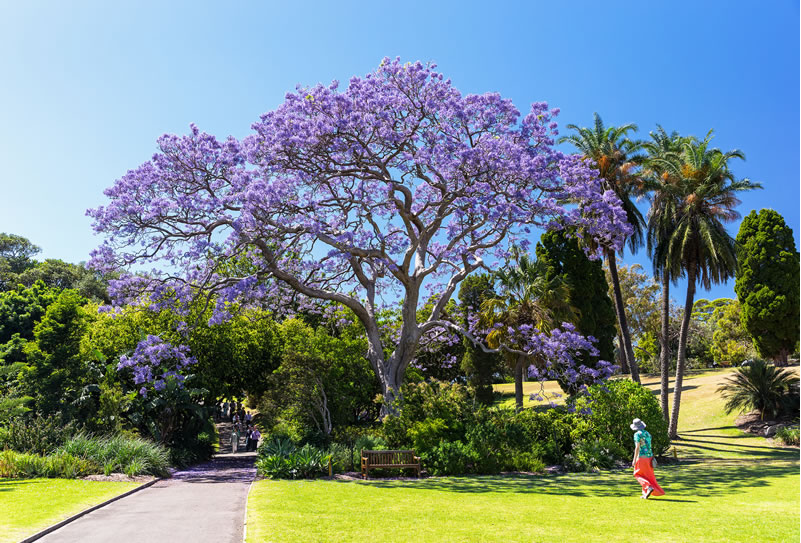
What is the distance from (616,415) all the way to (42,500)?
16.0m

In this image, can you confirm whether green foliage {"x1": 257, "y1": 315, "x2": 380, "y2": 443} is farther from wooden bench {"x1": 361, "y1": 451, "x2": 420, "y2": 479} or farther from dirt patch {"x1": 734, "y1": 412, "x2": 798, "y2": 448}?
dirt patch {"x1": 734, "y1": 412, "x2": 798, "y2": 448}

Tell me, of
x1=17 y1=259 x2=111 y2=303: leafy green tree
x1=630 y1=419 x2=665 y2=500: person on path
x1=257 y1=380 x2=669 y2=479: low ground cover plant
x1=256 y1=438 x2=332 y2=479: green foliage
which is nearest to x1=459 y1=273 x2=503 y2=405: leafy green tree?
x1=257 y1=380 x2=669 y2=479: low ground cover plant

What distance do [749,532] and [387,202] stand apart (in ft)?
48.1

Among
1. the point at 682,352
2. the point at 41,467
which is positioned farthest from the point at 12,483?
the point at 682,352

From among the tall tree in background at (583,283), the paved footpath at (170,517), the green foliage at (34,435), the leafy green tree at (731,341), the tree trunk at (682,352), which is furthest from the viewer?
the leafy green tree at (731,341)

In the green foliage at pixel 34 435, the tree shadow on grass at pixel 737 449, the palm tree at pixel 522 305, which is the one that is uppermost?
the palm tree at pixel 522 305

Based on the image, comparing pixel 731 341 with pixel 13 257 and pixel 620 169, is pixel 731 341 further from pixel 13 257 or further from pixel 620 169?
pixel 13 257

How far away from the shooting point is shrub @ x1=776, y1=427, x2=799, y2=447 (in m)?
24.5

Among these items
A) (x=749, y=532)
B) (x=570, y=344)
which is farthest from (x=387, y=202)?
(x=749, y=532)

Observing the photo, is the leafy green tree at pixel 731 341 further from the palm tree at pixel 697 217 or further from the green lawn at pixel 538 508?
the green lawn at pixel 538 508

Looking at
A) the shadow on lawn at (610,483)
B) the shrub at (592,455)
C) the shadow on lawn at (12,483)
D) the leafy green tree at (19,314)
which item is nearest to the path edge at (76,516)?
the shadow on lawn at (12,483)

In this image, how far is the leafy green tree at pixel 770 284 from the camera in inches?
1309

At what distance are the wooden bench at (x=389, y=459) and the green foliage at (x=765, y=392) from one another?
19.6 metres

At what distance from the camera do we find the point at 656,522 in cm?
925
